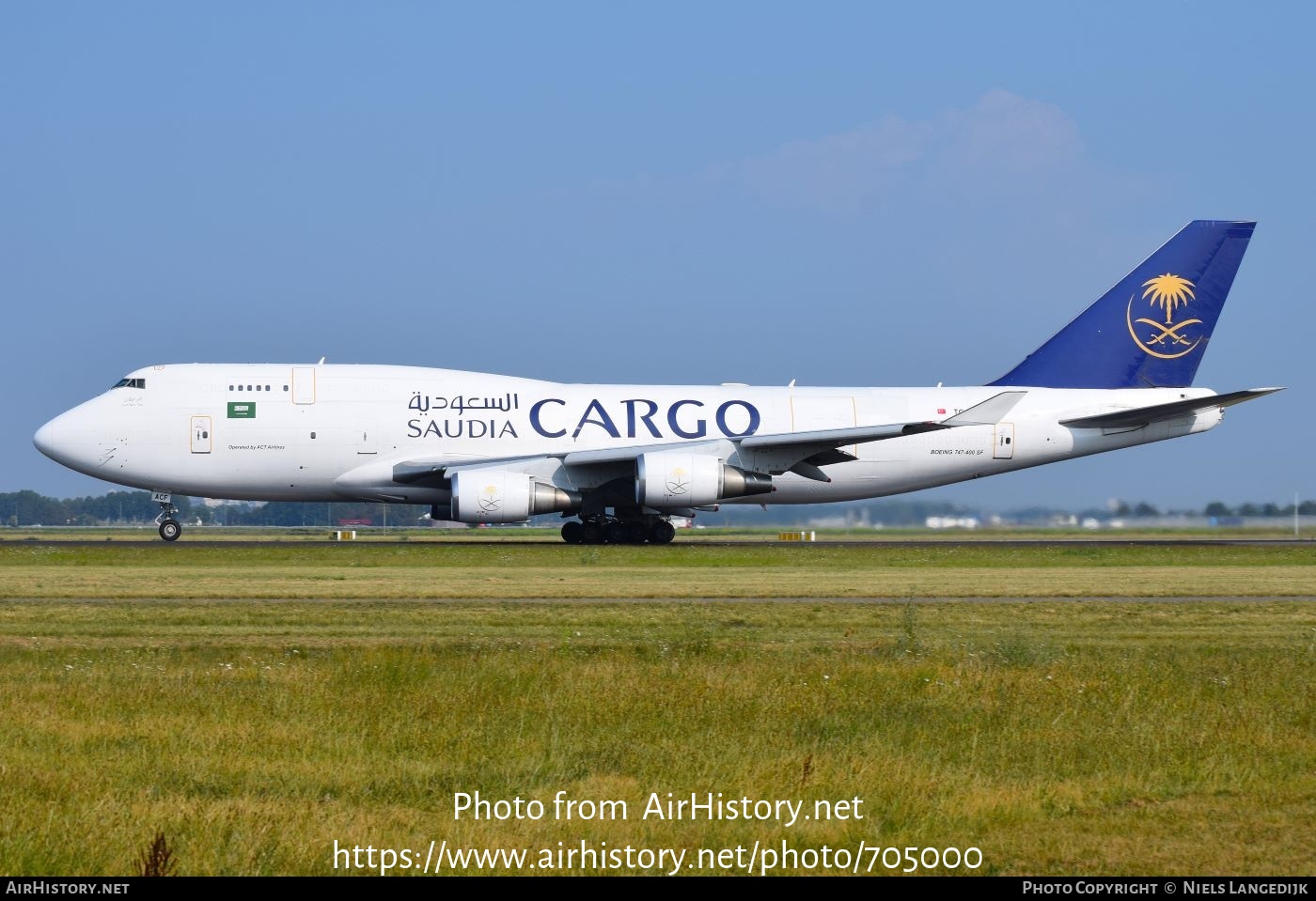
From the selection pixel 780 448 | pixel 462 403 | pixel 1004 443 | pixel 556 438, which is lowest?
pixel 780 448

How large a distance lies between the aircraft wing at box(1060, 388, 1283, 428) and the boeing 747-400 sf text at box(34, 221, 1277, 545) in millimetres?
66

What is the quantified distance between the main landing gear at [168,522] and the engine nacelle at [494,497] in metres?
7.86

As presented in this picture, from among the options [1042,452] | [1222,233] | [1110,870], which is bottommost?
[1110,870]

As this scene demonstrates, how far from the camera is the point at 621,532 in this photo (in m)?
33.5

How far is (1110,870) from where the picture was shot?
6.65 meters

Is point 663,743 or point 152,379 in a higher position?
point 152,379

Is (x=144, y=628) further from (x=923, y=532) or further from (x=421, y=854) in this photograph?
(x=923, y=532)

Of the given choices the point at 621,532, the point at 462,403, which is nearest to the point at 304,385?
the point at 462,403

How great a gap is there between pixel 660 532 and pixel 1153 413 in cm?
1184

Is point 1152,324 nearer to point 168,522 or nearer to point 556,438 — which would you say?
point 556,438

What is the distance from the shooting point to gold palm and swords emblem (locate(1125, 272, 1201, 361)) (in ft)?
121

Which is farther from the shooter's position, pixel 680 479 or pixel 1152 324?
pixel 1152 324

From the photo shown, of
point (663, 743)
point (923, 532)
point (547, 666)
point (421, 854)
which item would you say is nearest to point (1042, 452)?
point (923, 532)

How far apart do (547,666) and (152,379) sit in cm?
2327
